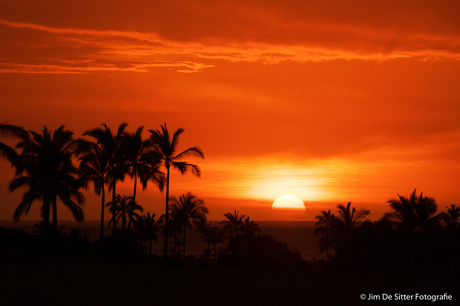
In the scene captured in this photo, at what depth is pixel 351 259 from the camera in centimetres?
3000

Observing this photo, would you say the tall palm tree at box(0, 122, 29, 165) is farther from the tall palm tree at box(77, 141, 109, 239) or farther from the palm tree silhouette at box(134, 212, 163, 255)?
the palm tree silhouette at box(134, 212, 163, 255)

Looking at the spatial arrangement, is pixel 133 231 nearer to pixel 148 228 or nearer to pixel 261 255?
pixel 261 255

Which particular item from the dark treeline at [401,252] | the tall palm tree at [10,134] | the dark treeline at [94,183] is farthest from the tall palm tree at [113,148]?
the dark treeline at [401,252]

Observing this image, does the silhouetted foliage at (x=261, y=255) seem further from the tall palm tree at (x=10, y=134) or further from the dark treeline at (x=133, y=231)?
the tall palm tree at (x=10, y=134)

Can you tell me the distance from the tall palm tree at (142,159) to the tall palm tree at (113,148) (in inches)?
21.8

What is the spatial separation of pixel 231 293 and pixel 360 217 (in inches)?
1361

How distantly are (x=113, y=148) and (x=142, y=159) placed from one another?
8.89 ft

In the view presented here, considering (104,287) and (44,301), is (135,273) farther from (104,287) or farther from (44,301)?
(44,301)

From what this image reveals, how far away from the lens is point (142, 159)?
38.4 meters

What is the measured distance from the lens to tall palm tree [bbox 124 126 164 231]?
38.2 metres

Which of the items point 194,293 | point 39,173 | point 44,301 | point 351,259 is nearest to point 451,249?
point 351,259

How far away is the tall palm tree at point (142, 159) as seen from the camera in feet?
125

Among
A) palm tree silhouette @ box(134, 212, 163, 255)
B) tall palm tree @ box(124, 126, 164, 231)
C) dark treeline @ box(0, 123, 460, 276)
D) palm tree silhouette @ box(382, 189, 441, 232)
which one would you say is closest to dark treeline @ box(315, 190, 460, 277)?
dark treeline @ box(0, 123, 460, 276)

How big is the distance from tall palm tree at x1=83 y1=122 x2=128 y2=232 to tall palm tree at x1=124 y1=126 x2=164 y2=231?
0.55 metres
